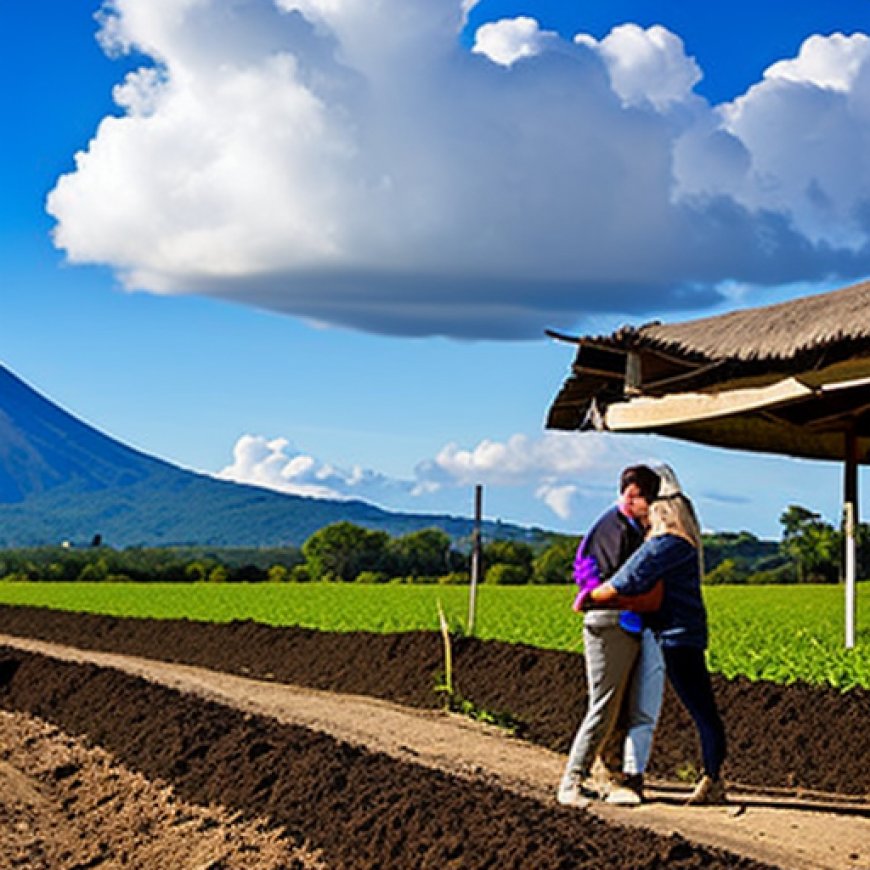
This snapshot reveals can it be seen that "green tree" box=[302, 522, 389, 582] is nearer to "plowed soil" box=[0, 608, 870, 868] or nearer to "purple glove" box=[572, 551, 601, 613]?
"plowed soil" box=[0, 608, 870, 868]

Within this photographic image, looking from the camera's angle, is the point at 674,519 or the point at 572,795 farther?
the point at 572,795

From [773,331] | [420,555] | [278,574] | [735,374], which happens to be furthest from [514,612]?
[278,574]

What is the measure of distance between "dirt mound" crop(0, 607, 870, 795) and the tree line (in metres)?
22.9

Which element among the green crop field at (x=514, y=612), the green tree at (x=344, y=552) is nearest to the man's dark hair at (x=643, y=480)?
the green crop field at (x=514, y=612)

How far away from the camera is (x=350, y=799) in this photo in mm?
8672

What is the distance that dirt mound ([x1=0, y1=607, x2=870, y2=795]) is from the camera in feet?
37.2

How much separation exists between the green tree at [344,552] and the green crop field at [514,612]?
730 centimetres

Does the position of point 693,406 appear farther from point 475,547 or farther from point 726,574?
point 726,574

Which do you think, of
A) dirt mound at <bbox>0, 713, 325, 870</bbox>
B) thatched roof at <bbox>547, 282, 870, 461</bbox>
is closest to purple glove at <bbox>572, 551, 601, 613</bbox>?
dirt mound at <bbox>0, 713, 325, 870</bbox>

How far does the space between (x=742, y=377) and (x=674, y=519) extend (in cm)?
734

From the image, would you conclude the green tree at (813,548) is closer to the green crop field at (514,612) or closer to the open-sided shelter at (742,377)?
the green crop field at (514,612)

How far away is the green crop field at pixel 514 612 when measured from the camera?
591 inches

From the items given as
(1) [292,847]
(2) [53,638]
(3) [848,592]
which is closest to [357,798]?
(1) [292,847]

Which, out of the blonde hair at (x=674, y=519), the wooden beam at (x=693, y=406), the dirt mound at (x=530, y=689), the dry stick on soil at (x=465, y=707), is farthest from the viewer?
the wooden beam at (x=693, y=406)
